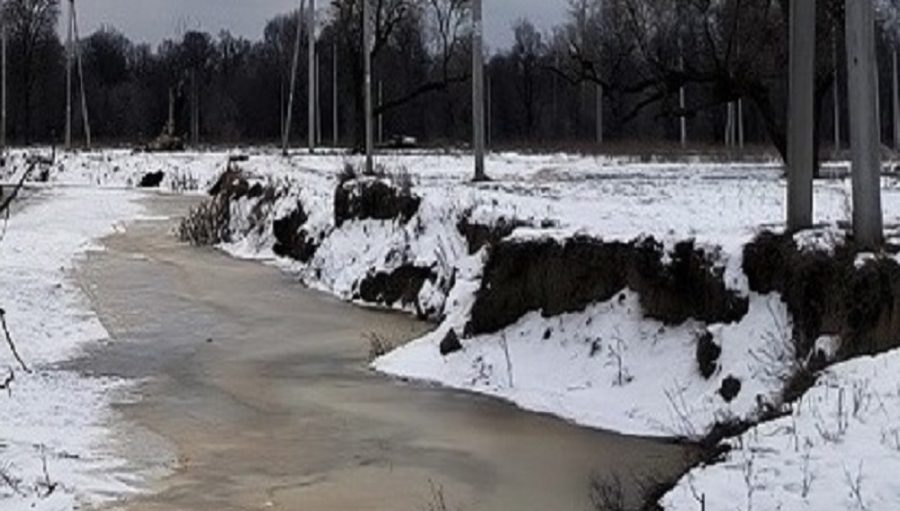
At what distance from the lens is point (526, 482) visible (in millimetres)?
9891

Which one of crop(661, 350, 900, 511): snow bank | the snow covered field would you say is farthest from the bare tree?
crop(661, 350, 900, 511): snow bank

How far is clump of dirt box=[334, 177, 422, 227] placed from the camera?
850 inches

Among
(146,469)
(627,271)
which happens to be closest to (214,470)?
(146,469)

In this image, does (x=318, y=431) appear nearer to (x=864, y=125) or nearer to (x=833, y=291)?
(x=833, y=291)

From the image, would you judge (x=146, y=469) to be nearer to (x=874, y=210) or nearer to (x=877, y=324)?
(x=877, y=324)

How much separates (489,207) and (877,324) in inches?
325

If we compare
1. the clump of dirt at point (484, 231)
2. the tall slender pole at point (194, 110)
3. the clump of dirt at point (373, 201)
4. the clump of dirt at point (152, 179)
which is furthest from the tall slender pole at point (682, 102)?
Answer: the tall slender pole at point (194, 110)

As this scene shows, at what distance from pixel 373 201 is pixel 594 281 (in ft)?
30.0

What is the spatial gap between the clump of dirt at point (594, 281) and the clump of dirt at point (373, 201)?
611 centimetres

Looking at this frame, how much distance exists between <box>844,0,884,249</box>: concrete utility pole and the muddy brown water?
2.78 m

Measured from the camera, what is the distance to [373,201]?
22.7 meters

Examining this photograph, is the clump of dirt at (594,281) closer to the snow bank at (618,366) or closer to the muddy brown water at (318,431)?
the snow bank at (618,366)

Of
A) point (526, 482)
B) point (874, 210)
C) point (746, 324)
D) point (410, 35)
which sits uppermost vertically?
point (410, 35)

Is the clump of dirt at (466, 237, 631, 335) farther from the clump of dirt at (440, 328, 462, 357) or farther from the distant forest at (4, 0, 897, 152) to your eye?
the distant forest at (4, 0, 897, 152)
